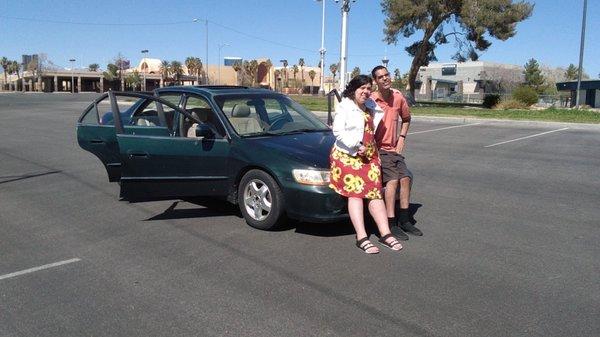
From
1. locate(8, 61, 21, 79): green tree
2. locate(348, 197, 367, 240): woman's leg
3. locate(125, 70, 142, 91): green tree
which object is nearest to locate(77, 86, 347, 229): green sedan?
locate(348, 197, 367, 240): woman's leg

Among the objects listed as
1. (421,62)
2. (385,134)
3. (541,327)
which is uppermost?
(421,62)

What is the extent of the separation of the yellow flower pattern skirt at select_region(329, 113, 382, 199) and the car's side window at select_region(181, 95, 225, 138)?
1.56 meters

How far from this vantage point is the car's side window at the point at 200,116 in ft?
19.2

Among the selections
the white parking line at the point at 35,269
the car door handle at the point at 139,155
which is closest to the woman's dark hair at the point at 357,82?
the car door handle at the point at 139,155

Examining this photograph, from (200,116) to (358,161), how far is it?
223 centimetres

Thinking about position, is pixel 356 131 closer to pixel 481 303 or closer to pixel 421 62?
pixel 481 303

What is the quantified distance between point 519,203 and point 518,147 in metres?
7.19

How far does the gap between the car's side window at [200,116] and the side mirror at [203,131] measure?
0.09m

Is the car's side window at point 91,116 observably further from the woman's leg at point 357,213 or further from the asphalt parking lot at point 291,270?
the woman's leg at point 357,213

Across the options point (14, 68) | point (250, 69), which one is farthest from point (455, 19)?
point (14, 68)

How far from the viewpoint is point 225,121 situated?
231 inches

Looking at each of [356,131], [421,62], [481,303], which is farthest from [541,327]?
[421,62]

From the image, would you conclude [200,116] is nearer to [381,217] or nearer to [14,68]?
[381,217]

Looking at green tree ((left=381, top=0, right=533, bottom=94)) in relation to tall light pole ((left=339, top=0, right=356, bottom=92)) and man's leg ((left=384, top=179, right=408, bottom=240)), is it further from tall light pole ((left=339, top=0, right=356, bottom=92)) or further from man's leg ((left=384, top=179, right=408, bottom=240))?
man's leg ((left=384, top=179, right=408, bottom=240))
